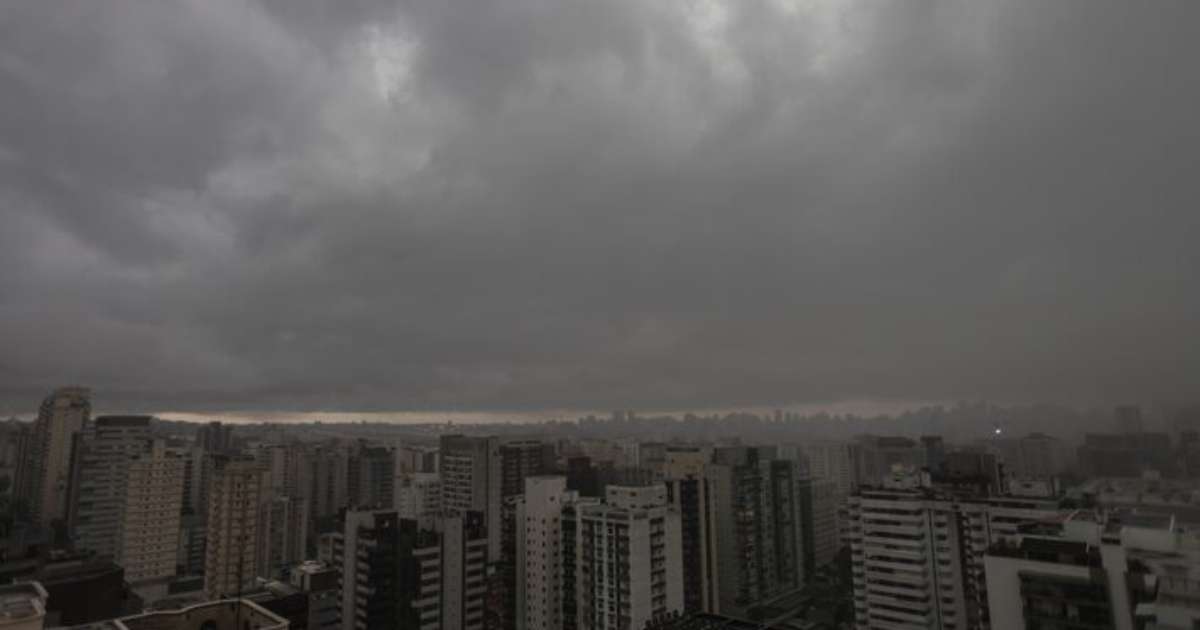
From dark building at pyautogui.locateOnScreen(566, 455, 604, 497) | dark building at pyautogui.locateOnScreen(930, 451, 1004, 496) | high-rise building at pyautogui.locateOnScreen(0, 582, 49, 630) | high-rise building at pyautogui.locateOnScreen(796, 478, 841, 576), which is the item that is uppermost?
dark building at pyautogui.locateOnScreen(930, 451, 1004, 496)

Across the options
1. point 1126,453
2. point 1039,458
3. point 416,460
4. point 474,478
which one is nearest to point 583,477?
point 474,478

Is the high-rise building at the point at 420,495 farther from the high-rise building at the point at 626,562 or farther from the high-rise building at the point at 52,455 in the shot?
the high-rise building at the point at 626,562

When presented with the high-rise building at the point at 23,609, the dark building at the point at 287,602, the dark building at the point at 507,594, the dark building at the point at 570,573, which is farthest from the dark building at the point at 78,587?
the dark building at the point at 570,573

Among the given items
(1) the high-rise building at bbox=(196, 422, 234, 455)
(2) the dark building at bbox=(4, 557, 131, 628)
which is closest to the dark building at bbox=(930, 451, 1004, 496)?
(2) the dark building at bbox=(4, 557, 131, 628)

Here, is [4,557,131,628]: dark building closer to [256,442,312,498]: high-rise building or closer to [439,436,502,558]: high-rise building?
[439,436,502,558]: high-rise building

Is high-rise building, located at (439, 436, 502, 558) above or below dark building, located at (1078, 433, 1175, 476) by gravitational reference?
below

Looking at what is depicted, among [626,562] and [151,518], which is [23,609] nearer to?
[626,562]
